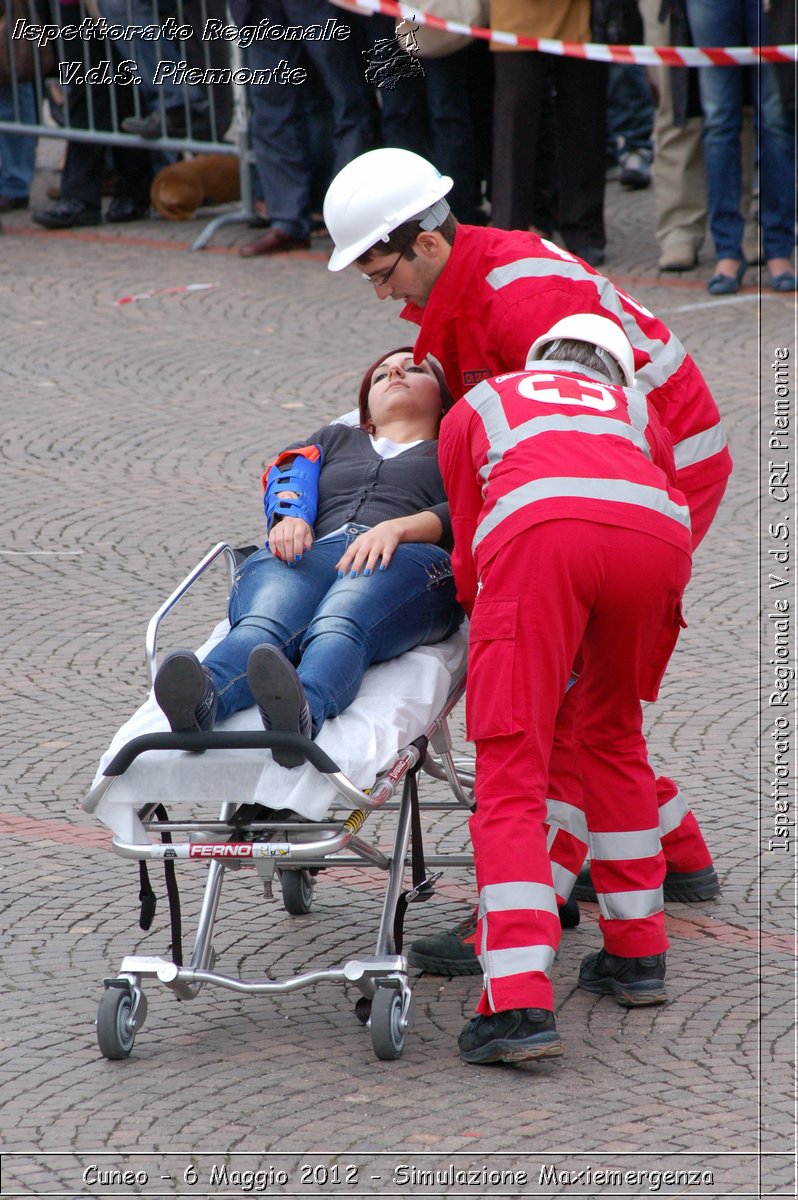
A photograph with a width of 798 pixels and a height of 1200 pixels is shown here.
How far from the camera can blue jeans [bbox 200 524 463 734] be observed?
403 centimetres

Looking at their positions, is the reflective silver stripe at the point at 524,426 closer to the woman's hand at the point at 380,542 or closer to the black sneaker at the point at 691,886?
the woman's hand at the point at 380,542

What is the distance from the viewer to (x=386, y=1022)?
3.78 m

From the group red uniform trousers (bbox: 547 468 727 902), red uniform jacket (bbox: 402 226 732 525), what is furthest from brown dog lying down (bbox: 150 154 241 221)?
red uniform trousers (bbox: 547 468 727 902)

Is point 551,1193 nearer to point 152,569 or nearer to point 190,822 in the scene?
point 190,822

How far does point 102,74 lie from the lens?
12.4m

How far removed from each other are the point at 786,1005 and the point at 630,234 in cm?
862

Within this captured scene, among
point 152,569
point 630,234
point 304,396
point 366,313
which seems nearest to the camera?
point 152,569

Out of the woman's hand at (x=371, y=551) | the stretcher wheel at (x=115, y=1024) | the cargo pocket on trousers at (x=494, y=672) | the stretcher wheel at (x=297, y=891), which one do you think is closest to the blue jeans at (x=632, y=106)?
the woman's hand at (x=371, y=551)

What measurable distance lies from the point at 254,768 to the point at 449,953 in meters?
0.91

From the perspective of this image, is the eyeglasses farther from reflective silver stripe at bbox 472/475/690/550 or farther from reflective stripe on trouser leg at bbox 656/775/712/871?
reflective stripe on trouser leg at bbox 656/775/712/871

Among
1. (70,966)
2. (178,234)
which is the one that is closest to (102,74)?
(178,234)

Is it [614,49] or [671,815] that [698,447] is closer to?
[671,815]

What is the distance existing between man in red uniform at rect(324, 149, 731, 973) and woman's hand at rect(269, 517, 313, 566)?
0.56m

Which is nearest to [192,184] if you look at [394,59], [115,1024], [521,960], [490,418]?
[394,59]
